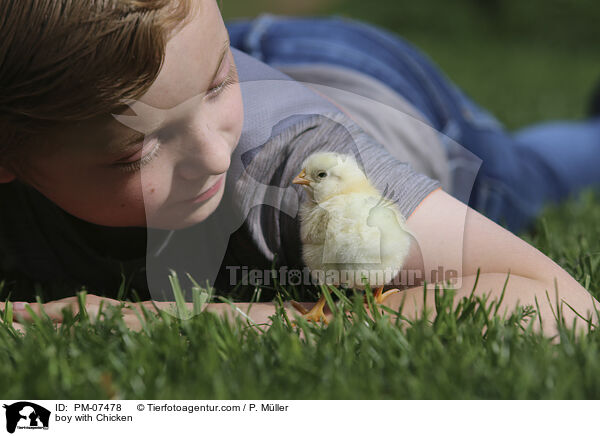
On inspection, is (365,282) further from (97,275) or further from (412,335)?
(97,275)

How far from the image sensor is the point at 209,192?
1263 mm

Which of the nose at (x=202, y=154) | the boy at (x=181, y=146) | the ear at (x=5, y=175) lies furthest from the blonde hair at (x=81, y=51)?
the ear at (x=5, y=175)

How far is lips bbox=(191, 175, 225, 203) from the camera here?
4.13 ft

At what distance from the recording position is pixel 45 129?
113cm

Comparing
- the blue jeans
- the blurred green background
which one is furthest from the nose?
the blurred green background

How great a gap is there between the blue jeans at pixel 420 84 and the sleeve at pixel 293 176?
0.93 m

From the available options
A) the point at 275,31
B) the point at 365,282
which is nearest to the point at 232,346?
the point at 365,282

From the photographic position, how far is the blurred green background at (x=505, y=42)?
460cm

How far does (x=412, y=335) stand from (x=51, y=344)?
582 millimetres

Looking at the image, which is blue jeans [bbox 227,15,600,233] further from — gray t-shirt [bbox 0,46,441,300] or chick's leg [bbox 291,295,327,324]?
chick's leg [bbox 291,295,327,324]

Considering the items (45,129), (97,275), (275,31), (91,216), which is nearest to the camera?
(45,129)

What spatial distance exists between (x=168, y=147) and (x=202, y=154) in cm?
6
